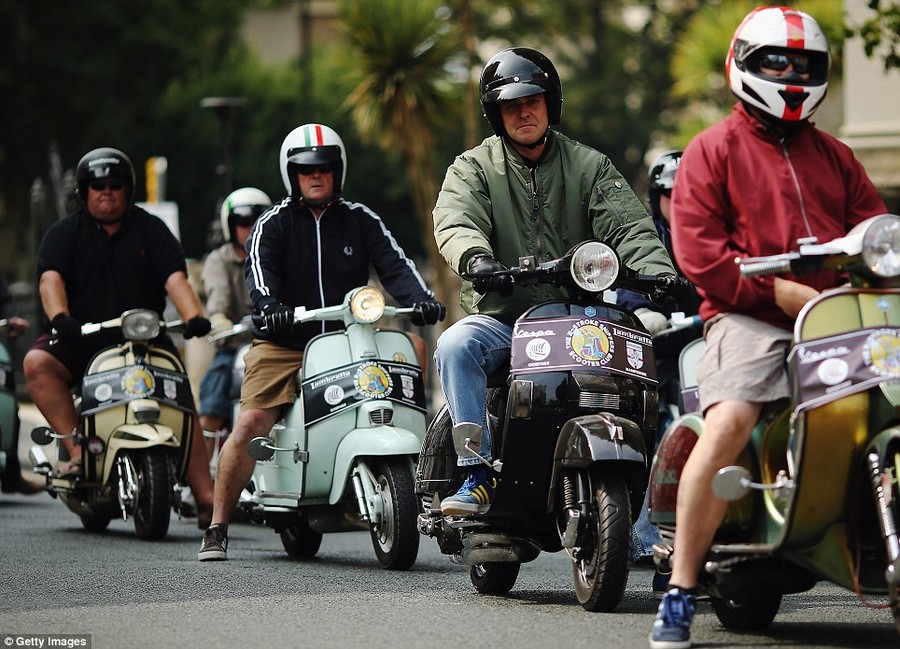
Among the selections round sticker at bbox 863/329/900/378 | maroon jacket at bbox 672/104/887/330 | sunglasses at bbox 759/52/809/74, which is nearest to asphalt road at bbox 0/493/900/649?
round sticker at bbox 863/329/900/378

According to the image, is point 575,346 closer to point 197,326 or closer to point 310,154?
Answer: point 310,154

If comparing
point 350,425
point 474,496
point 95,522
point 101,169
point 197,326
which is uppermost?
point 101,169

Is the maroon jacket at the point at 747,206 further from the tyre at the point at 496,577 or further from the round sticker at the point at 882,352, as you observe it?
the tyre at the point at 496,577

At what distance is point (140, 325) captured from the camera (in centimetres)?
1032

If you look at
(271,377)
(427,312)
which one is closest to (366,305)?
(427,312)

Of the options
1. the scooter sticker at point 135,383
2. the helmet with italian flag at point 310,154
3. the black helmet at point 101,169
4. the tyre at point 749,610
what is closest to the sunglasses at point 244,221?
the black helmet at point 101,169

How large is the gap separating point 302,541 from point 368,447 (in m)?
1.23

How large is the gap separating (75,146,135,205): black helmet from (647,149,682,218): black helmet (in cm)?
308

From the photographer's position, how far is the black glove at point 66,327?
10.2 m

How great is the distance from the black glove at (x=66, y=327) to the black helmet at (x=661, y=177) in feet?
10.7

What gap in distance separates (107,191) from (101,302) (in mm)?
647

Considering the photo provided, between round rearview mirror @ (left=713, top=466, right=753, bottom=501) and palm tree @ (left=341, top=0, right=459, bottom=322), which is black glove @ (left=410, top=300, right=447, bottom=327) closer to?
round rearview mirror @ (left=713, top=466, right=753, bottom=501)

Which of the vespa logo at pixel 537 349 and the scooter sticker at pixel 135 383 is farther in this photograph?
the scooter sticker at pixel 135 383

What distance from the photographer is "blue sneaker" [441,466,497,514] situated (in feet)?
23.9
